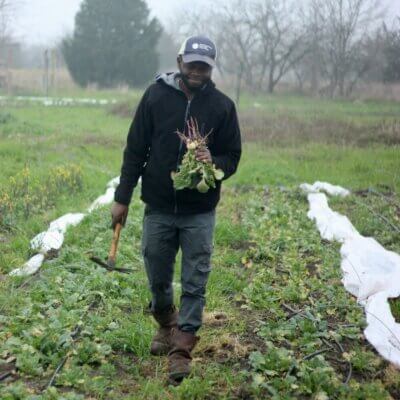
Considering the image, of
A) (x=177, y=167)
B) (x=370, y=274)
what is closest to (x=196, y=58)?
(x=177, y=167)

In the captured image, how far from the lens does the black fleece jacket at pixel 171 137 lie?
12.1 feet

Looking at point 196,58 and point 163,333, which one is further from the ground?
point 196,58

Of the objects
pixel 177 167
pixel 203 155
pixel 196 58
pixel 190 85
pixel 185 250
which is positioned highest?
pixel 196 58

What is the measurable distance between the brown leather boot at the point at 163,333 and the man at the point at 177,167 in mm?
221

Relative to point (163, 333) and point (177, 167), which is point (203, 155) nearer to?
point (177, 167)

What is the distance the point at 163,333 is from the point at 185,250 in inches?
26.9

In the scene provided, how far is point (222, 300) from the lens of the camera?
505 centimetres

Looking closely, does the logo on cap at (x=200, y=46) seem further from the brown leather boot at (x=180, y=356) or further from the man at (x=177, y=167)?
the brown leather boot at (x=180, y=356)

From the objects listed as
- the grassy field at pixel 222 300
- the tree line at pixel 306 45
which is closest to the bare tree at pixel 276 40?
the tree line at pixel 306 45

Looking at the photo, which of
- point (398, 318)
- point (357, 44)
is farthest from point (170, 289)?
point (357, 44)

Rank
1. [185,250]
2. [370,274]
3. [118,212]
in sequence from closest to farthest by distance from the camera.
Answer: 1. [185,250]
2. [118,212]
3. [370,274]

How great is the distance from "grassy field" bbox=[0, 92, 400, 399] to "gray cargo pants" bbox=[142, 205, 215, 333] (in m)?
0.45

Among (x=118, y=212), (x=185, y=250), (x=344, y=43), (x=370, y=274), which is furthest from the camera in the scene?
(x=344, y=43)

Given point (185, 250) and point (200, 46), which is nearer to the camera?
point (200, 46)
